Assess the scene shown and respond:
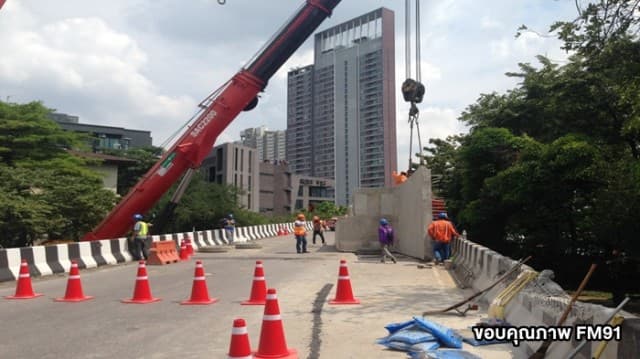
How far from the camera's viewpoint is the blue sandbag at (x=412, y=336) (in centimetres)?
616

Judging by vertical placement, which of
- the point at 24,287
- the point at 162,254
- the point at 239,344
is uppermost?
the point at 162,254

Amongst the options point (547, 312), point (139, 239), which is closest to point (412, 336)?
point (547, 312)

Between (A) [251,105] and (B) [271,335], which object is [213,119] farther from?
(B) [271,335]

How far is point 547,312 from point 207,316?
5.02 m

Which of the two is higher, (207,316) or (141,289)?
(141,289)

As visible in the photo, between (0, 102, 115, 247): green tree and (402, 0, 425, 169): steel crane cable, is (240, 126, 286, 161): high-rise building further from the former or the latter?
(402, 0, 425, 169): steel crane cable

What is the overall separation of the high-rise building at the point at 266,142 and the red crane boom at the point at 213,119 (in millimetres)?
146849

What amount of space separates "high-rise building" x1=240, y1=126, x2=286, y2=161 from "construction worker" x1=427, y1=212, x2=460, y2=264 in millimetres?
151917

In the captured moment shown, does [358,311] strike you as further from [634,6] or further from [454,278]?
[634,6]

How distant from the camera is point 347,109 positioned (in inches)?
3497

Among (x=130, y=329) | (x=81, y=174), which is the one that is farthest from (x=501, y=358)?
(x=81, y=174)

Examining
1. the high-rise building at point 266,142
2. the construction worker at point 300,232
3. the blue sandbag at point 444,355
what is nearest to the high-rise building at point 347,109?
the construction worker at point 300,232

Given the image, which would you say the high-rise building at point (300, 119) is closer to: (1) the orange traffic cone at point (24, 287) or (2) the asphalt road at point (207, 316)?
(2) the asphalt road at point (207, 316)

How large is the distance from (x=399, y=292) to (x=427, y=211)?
276 inches
